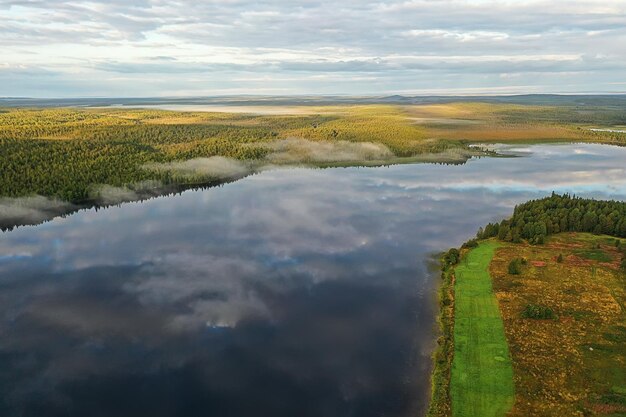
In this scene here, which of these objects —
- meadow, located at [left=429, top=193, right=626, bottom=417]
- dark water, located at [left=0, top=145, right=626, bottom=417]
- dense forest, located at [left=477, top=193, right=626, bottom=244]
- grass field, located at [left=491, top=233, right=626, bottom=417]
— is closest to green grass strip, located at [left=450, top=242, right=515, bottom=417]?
meadow, located at [left=429, top=193, right=626, bottom=417]

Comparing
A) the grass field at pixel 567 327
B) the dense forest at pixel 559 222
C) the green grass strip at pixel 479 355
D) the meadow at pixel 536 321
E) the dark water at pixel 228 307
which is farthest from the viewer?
the dense forest at pixel 559 222

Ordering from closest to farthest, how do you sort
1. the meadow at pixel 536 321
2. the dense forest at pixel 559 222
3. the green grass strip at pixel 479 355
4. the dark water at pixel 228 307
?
the green grass strip at pixel 479 355
the meadow at pixel 536 321
the dark water at pixel 228 307
the dense forest at pixel 559 222

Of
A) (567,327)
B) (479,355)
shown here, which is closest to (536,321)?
(567,327)

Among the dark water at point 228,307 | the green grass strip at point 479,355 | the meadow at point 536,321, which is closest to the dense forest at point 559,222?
the meadow at point 536,321

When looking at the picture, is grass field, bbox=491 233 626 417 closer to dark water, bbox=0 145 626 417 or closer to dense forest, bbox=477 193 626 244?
dense forest, bbox=477 193 626 244

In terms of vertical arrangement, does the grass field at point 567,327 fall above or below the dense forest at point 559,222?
below

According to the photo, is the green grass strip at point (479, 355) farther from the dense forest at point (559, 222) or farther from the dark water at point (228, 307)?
the dense forest at point (559, 222)

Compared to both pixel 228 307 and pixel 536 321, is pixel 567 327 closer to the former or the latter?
pixel 536 321
